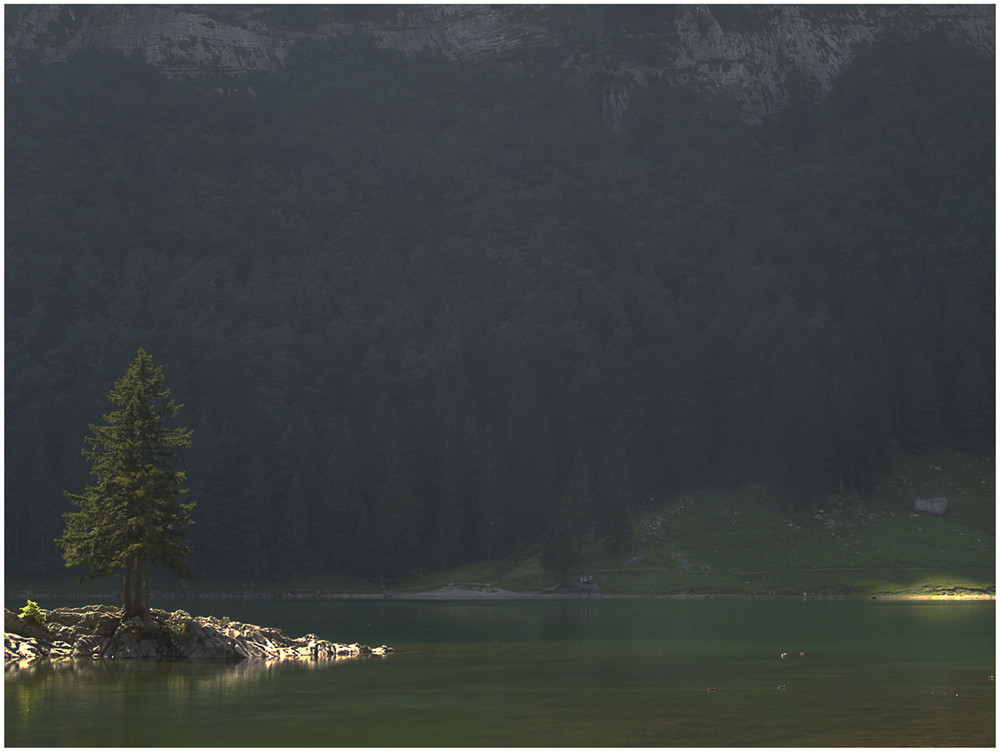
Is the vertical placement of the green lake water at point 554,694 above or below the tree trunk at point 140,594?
below

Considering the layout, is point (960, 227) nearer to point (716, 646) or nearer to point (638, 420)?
point (638, 420)

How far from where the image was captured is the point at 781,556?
126000mm

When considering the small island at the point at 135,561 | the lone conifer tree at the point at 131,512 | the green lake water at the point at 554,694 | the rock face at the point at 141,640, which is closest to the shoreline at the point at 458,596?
the green lake water at the point at 554,694

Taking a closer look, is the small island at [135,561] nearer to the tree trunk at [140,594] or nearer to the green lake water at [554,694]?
the tree trunk at [140,594]

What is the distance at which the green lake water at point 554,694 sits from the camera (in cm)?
2956

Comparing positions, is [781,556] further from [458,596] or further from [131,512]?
[131,512]

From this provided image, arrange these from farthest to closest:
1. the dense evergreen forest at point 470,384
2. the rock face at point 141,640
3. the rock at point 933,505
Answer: the dense evergreen forest at point 470,384 → the rock at point 933,505 → the rock face at point 141,640

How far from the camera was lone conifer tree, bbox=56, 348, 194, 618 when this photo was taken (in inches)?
1992

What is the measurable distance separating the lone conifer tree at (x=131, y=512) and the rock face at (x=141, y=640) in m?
1.14

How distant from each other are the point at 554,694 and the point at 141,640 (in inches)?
807

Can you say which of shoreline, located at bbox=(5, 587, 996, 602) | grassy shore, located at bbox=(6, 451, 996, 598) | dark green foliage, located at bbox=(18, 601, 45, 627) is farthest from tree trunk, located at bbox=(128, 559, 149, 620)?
grassy shore, located at bbox=(6, 451, 996, 598)

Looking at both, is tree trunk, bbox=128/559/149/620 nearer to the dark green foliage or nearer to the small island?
the small island

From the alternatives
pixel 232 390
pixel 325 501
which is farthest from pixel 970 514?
pixel 232 390

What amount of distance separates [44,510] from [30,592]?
54.2 ft
